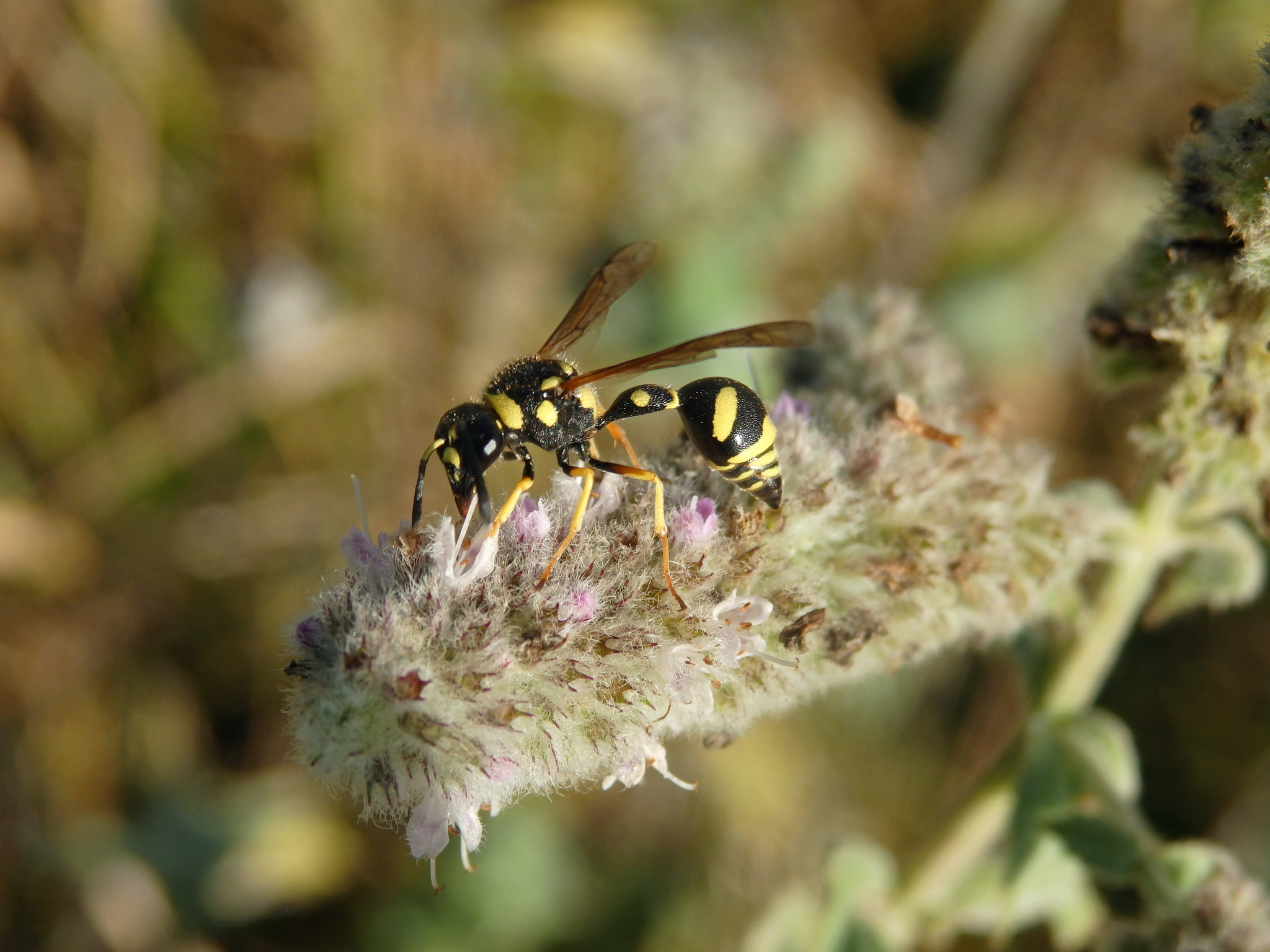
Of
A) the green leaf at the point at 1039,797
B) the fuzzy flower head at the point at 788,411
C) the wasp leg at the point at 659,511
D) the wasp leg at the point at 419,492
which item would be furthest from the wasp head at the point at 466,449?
the green leaf at the point at 1039,797

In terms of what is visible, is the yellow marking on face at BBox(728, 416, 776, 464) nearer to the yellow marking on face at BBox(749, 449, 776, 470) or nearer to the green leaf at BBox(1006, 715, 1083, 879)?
the yellow marking on face at BBox(749, 449, 776, 470)

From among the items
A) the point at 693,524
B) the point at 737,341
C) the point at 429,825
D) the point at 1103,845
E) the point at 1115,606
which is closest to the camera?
the point at 429,825

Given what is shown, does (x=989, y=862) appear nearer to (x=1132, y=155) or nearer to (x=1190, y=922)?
(x=1190, y=922)

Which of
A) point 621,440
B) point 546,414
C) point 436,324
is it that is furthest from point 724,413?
point 436,324

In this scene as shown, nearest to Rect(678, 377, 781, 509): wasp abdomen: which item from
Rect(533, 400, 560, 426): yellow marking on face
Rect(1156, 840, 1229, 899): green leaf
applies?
Rect(533, 400, 560, 426): yellow marking on face

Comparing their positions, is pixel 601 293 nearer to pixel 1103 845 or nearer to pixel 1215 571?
pixel 1215 571

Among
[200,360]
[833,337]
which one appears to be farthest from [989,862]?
[200,360]
